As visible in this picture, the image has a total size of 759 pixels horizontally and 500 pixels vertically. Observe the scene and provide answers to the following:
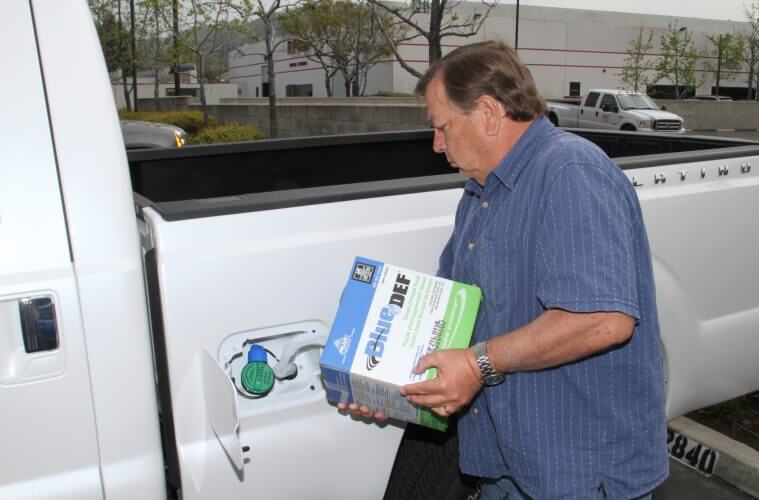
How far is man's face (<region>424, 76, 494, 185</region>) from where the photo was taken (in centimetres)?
189

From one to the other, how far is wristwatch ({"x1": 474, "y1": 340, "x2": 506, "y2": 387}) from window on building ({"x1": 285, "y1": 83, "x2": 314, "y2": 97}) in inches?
2167

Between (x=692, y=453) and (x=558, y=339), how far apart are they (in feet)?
7.83

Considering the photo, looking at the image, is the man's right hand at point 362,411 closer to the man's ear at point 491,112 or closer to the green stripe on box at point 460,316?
the green stripe on box at point 460,316

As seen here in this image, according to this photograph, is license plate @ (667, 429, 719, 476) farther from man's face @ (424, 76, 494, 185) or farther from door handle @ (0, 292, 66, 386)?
door handle @ (0, 292, 66, 386)

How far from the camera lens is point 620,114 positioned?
24.6m

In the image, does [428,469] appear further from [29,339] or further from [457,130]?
[29,339]

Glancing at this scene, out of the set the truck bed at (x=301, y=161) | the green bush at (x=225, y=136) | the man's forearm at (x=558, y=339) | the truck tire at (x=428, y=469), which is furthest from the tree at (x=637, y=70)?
the man's forearm at (x=558, y=339)

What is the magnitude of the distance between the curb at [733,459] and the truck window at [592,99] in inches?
939

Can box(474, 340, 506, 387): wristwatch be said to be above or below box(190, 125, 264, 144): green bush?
above

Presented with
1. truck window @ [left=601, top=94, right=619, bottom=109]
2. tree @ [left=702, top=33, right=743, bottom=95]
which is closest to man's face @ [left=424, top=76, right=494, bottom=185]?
truck window @ [left=601, top=94, right=619, bottom=109]

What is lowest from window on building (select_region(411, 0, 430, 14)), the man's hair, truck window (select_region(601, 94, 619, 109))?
truck window (select_region(601, 94, 619, 109))

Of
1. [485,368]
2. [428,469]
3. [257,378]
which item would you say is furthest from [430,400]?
[428,469]

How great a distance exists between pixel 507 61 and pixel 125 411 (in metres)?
1.29

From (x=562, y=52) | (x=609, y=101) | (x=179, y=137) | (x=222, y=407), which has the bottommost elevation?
(x=609, y=101)
